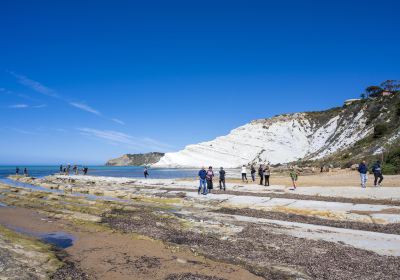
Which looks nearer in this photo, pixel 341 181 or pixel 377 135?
pixel 341 181

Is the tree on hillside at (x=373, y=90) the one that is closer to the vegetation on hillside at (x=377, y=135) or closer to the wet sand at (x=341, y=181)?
the vegetation on hillside at (x=377, y=135)

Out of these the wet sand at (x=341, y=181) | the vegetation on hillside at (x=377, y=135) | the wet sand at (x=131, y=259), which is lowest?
the wet sand at (x=131, y=259)

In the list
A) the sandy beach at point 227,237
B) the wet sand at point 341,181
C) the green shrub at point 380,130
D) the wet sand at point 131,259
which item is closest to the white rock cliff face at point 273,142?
the green shrub at point 380,130

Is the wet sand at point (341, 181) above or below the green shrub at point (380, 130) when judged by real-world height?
Answer: below

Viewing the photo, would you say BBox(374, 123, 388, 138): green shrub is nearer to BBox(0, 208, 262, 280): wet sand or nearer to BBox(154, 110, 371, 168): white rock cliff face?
BBox(154, 110, 371, 168): white rock cliff face

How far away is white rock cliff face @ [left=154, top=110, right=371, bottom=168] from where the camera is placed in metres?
94.6

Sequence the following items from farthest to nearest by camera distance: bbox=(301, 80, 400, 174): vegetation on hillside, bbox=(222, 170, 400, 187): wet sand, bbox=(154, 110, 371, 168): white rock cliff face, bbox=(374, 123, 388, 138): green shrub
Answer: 1. bbox=(154, 110, 371, 168): white rock cliff face
2. bbox=(374, 123, 388, 138): green shrub
3. bbox=(301, 80, 400, 174): vegetation on hillside
4. bbox=(222, 170, 400, 187): wet sand

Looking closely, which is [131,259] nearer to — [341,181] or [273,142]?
[341,181]

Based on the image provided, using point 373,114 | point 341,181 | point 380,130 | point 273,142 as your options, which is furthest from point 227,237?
point 273,142

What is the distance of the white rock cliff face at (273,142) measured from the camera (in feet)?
310

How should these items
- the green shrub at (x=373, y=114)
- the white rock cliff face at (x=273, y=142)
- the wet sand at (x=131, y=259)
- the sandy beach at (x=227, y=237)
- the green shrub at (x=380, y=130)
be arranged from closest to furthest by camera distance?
the wet sand at (x=131, y=259), the sandy beach at (x=227, y=237), the green shrub at (x=380, y=130), the green shrub at (x=373, y=114), the white rock cliff face at (x=273, y=142)

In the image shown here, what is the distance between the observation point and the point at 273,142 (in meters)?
110

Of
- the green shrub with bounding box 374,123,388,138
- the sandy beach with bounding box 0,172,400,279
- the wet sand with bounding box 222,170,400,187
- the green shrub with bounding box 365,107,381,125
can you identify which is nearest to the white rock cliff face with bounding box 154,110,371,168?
the green shrub with bounding box 365,107,381,125

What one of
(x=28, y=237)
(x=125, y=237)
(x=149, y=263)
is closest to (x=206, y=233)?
(x=125, y=237)
